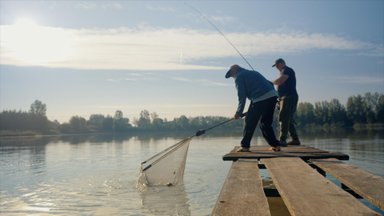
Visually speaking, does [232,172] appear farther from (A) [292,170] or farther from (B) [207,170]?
(B) [207,170]

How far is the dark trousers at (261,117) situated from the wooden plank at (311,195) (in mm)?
2763

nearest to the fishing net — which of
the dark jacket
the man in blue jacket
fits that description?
the man in blue jacket

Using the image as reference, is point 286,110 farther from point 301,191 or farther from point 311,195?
point 311,195

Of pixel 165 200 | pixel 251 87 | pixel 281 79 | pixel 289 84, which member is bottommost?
pixel 165 200

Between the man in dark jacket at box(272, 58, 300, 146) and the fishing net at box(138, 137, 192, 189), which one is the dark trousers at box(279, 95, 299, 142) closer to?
the man in dark jacket at box(272, 58, 300, 146)

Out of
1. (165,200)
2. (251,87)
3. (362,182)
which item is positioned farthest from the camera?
(165,200)

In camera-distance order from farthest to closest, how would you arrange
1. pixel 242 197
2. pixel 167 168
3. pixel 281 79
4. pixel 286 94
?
pixel 167 168 → pixel 286 94 → pixel 281 79 → pixel 242 197

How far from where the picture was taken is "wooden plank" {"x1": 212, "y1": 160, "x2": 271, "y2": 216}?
9.98ft

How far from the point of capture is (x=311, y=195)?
136 inches

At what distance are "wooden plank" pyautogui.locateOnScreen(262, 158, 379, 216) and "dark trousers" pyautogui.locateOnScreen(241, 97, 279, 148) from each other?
109 inches

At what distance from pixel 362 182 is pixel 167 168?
24.4ft

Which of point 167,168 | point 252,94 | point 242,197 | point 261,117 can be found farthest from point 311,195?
point 167,168

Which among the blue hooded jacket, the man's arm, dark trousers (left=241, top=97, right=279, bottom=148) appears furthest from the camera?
the man's arm

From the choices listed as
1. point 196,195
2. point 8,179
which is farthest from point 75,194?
point 8,179
